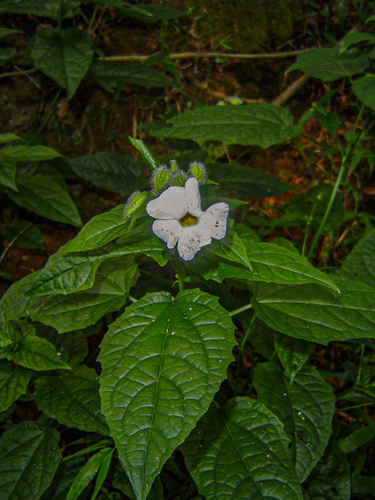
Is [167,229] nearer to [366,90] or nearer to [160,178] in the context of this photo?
[160,178]

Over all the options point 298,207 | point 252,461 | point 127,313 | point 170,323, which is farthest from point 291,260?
point 298,207

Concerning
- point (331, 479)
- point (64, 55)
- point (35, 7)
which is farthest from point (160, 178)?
point (35, 7)

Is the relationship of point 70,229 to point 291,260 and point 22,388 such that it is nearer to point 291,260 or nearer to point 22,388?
point 22,388

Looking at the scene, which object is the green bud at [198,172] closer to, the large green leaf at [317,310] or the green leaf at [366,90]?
the large green leaf at [317,310]

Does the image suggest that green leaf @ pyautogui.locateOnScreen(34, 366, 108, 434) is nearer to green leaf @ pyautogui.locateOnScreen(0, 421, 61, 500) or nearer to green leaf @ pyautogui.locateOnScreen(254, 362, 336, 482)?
green leaf @ pyautogui.locateOnScreen(0, 421, 61, 500)

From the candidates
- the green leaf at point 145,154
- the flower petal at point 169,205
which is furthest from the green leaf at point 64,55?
the flower petal at point 169,205

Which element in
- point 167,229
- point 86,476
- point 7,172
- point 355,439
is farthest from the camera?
point 7,172

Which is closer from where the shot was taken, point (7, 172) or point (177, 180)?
point (177, 180)

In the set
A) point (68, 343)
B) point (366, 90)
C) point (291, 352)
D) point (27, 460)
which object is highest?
point (366, 90)
